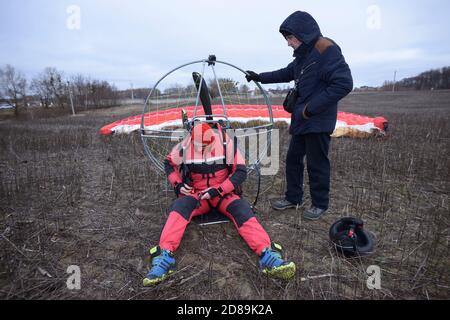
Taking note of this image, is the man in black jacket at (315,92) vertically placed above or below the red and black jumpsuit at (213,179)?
above

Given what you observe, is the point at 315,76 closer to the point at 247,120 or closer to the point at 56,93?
the point at 247,120

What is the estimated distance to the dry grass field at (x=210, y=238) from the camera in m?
1.98

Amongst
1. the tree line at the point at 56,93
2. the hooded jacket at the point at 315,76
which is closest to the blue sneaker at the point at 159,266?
the hooded jacket at the point at 315,76

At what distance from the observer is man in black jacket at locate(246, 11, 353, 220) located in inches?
98.6

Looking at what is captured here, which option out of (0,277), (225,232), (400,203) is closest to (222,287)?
(225,232)

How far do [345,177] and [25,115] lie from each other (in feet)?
74.1

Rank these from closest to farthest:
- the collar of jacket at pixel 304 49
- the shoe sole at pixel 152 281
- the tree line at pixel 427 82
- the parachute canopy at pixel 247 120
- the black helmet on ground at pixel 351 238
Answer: the shoe sole at pixel 152 281 < the black helmet on ground at pixel 351 238 < the collar of jacket at pixel 304 49 < the parachute canopy at pixel 247 120 < the tree line at pixel 427 82

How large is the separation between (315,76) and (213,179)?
142 cm

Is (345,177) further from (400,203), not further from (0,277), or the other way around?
(0,277)
